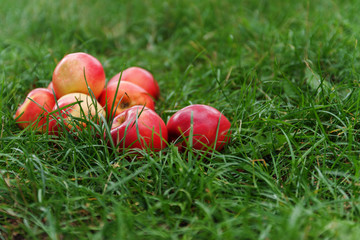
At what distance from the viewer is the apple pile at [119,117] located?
2.14 m

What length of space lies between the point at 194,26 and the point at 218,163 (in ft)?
9.09

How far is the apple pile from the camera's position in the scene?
214 centimetres

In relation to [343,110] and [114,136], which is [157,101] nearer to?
[114,136]

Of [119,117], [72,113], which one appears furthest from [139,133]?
[72,113]

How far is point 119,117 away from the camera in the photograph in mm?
2281

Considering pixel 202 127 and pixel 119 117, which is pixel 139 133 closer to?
pixel 119 117

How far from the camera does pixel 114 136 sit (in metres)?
2.16

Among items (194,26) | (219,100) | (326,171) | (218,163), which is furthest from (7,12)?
(326,171)

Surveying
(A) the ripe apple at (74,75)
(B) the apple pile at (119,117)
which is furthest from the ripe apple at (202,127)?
(A) the ripe apple at (74,75)

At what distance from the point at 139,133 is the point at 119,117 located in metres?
0.23

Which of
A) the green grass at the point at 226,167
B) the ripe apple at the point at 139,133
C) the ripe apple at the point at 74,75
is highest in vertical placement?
the ripe apple at the point at 74,75

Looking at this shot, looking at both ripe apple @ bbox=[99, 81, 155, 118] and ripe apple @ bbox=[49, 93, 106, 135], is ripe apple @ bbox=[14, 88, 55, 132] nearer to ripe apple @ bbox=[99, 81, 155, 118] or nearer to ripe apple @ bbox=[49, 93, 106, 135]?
ripe apple @ bbox=[49, 93, 106, 135]

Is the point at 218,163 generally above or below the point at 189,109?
below

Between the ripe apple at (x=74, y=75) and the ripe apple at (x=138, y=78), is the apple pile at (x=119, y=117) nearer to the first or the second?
the ripe apple at (x=74, y=75)
